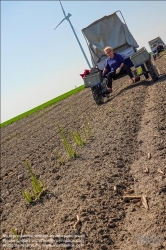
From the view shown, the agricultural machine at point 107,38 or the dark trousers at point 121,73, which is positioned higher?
the agricultural machine at point 107,38

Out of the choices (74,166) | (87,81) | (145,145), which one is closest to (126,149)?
(145,145)

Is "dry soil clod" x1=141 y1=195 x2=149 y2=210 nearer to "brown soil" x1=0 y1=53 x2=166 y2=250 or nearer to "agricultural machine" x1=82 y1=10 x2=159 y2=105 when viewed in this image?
"brown soil" x1=0 y1=53 x2=166 y2=250

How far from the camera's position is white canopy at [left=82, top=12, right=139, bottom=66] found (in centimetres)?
1160

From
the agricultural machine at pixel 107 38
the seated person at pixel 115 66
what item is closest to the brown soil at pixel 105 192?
the seated person at pixel 115 66

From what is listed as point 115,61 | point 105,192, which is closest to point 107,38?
point 115,61

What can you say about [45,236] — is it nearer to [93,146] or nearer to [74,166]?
[74,166]

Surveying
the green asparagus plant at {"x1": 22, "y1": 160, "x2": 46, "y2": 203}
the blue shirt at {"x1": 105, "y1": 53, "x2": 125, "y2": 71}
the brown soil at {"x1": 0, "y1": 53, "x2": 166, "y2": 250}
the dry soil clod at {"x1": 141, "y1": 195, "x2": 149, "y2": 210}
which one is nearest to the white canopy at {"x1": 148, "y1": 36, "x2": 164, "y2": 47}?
the blue shirt at {"x1": 105, "y1": 53, "x2": 125, "y2": 71}

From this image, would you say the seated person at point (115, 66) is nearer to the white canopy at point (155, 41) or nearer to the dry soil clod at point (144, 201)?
the dry soil clod at point (144, 201)

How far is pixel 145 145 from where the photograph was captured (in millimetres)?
4746

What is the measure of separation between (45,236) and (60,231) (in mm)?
218

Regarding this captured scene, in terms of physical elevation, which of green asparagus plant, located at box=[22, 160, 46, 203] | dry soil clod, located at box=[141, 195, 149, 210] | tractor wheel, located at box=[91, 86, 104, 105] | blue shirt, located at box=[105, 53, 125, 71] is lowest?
dry soil clod, located at box=[141, 195, 149, 210]

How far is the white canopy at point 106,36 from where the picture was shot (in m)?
11.6

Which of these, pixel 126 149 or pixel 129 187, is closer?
pixel 129 187

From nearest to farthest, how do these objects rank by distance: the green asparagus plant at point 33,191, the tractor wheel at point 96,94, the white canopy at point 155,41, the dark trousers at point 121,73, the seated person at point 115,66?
the green asparagus plant at point 33,191
the seated person at point 115,66
the dark trousers at point 121,73
the tractor wheel at point 96,94
the white canopy at point 155,41
